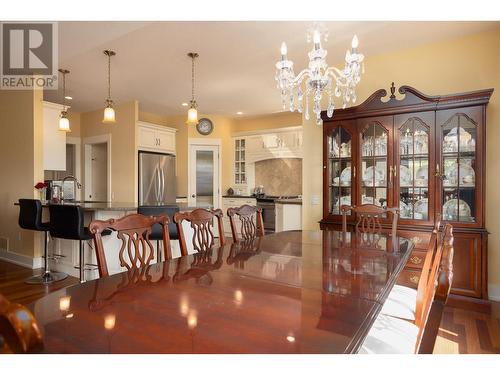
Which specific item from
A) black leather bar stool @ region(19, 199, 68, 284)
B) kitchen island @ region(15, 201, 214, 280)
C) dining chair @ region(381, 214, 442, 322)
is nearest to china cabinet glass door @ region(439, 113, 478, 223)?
dining chair @ region(381, 214, 442, 322)

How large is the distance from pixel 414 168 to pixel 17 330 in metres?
3.37

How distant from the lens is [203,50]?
3459mm

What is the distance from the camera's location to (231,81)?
4512 millimetres

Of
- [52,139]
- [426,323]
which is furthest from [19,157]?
[426,323]

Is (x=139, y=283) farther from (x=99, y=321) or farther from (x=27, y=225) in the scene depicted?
(x=27, y=225)

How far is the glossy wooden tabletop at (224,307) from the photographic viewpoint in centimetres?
80

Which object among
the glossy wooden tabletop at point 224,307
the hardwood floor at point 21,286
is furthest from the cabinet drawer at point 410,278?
the hardwood floor at point 21,286

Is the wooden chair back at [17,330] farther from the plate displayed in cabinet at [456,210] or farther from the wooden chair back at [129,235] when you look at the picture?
the plate displayed in cabinet at [456,210]

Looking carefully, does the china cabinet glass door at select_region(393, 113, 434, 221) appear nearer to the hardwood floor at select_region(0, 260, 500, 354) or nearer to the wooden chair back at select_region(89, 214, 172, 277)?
the hardwood floor at select_region(0, 260, 500, 354)

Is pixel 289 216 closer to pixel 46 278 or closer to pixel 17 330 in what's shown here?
pixel 46 278

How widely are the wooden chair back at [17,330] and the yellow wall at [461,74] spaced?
3.65 m

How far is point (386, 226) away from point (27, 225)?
3924 millimetres

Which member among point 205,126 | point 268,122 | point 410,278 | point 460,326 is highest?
point 268,122
